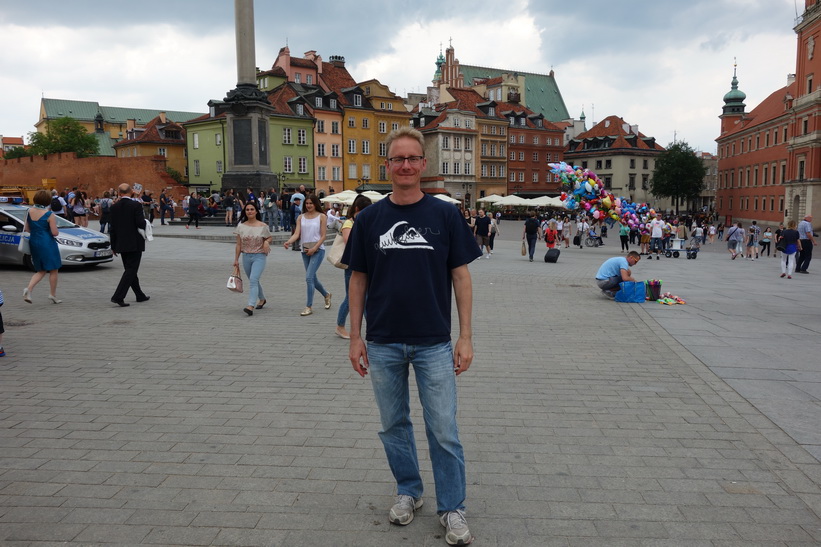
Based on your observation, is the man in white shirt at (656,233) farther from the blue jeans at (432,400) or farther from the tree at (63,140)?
the tree at (63,140)

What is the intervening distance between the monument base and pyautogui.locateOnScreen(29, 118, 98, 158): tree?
60.1 meters

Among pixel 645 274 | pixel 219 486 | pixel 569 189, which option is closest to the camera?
pixel 219 486

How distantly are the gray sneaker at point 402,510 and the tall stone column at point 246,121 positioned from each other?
26197 millimetres

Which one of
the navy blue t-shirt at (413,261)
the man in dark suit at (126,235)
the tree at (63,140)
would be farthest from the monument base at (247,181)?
the tree at (63,140)

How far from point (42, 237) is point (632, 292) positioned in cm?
1090

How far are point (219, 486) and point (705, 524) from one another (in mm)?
2959

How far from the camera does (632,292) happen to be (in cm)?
1318

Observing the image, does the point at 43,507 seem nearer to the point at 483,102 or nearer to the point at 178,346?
the point at 178,346

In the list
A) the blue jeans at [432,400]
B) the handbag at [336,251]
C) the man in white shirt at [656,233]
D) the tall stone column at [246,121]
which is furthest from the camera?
the man in white shirt at [656,233]

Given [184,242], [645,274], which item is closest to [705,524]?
[645,274]

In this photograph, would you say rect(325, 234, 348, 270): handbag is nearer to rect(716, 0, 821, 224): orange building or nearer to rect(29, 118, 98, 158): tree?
rect(716, 0, 821, 224): orange building

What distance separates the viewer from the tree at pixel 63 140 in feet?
263

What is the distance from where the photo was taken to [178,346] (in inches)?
328

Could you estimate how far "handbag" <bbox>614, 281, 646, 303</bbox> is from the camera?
13.1m
